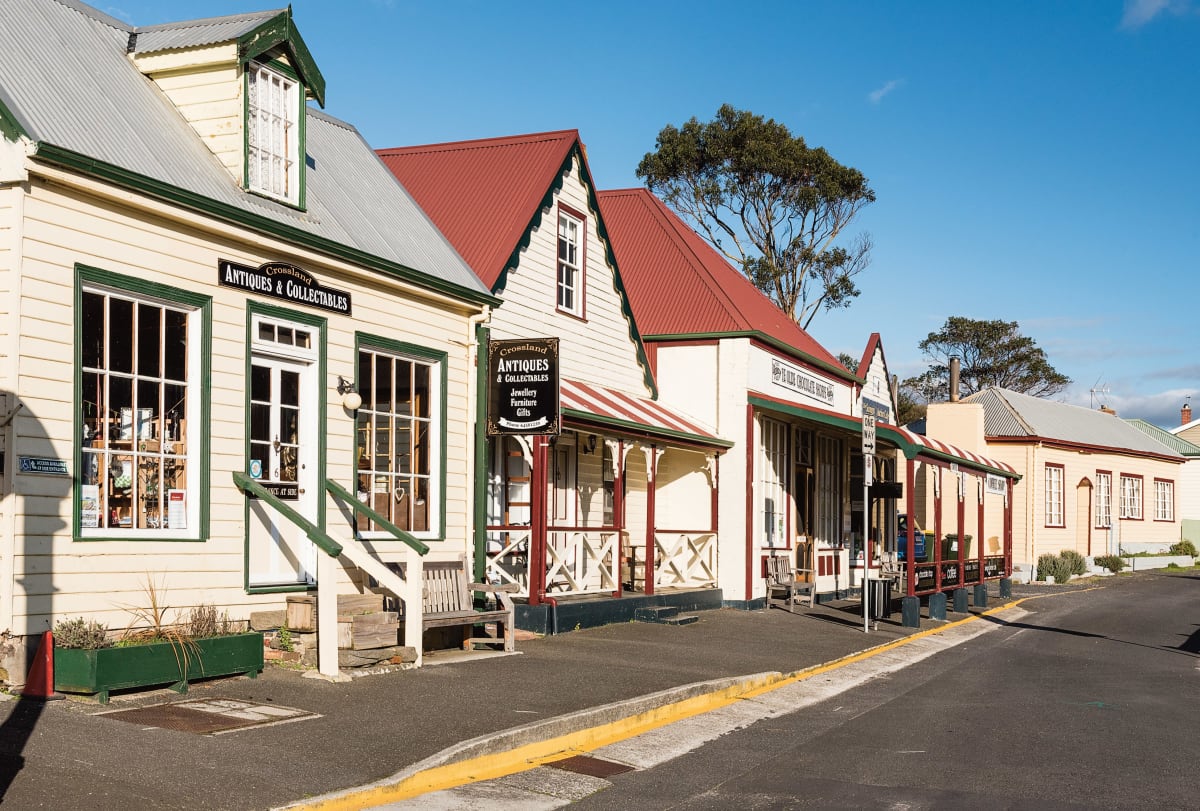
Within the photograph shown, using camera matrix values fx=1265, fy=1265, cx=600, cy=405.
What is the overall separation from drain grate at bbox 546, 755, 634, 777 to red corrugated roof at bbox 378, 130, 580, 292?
27.0 feet

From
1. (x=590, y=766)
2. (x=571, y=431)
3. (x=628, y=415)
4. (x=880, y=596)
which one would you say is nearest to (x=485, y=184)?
(x=628, y=415)

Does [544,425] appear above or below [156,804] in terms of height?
above

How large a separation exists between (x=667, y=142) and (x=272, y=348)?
32.5 metres

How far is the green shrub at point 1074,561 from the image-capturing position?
124 feet

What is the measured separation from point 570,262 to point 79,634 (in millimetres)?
10885

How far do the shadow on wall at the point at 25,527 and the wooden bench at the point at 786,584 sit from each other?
14330mm

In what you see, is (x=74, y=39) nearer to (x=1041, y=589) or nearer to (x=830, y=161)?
(x=1041, y=589)

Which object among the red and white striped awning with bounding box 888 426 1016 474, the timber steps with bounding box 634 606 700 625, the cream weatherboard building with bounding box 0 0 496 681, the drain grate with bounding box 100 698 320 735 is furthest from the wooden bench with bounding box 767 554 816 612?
the drain grate with bounding box 100 698 320 735

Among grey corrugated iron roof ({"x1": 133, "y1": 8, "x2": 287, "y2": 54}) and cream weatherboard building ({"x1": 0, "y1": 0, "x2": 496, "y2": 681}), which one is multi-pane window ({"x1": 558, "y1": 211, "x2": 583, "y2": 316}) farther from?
grey corrugated iron roof ({"x1": 133, "y1": 8, "x2": 287, "y2": 54})

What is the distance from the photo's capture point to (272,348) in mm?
11828

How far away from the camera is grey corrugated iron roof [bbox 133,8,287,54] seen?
465 inches

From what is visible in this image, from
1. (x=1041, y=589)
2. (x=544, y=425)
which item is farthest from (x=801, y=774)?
(x=1041, y=589)

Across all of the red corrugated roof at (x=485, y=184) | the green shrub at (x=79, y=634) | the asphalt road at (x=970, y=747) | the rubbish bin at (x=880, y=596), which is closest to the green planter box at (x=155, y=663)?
the green shrub at (x=79, y=634)

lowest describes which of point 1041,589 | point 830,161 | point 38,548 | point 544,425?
point 1041,589
